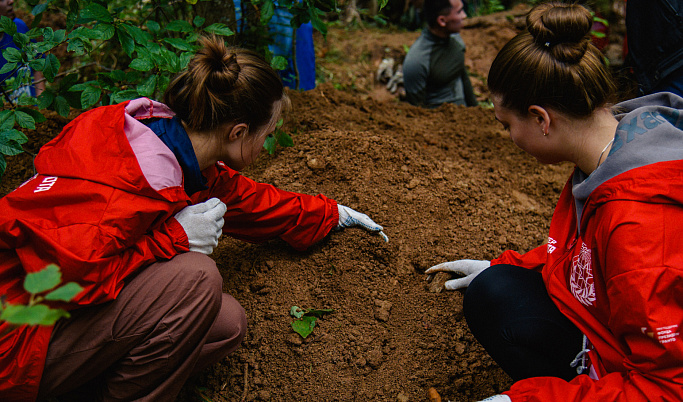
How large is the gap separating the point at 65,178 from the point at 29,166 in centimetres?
140

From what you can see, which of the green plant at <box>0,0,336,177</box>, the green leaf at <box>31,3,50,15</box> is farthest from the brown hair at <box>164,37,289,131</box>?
the green leaf at <box>31,3,50,15</box>

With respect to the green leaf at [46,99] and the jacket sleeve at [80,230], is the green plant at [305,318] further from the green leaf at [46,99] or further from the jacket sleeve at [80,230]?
the green leaf at [46,99]

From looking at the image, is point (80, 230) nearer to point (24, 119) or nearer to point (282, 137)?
point (24, 119)

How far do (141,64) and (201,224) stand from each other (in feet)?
2.35

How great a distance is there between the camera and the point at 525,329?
4.82 ft

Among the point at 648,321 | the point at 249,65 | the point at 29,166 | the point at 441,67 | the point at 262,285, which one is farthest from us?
the point at 441,67

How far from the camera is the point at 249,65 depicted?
1511mm

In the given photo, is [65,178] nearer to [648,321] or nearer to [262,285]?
[262,285]

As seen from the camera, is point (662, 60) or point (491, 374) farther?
point (662, 60)

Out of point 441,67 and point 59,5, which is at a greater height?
point 59,5

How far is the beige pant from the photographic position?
4.34 feet

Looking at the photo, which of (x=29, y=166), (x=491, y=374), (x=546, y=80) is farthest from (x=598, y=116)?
(x=29, y=166)

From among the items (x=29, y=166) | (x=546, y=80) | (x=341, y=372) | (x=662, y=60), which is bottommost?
(x=341, y=372)

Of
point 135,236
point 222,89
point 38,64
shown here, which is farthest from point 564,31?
point 38,64
